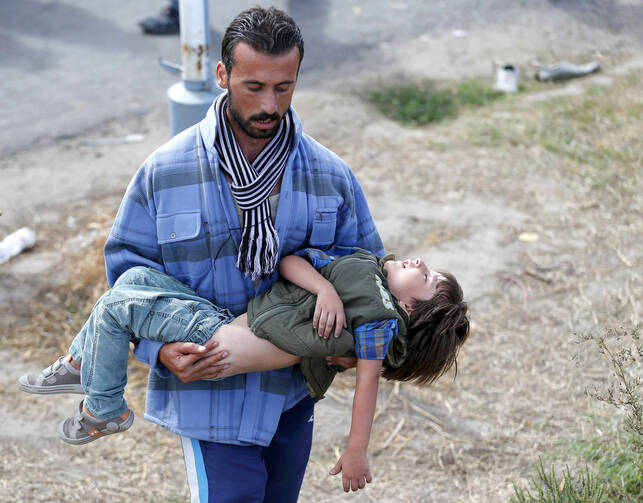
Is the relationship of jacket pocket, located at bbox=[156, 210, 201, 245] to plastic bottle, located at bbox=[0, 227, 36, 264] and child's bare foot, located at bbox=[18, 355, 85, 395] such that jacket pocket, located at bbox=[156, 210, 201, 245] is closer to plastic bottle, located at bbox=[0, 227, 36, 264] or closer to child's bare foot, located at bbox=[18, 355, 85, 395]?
child's bare foot, located at bbox=[18, 355, 85, 395]

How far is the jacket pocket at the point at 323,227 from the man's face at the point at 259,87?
38 centimetres

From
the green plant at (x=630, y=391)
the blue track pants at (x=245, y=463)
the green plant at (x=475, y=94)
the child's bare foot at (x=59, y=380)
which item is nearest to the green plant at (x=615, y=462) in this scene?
the green plant at (x=630, y=391)

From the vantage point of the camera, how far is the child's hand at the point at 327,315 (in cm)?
258

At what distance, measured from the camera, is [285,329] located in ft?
8.61

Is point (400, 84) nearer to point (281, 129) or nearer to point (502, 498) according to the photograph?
Result: point (502, 498)

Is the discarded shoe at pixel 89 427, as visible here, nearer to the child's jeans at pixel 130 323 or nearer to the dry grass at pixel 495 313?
the child's jeans at pixel 130 323

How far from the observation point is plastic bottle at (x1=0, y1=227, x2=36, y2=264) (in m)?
5.69

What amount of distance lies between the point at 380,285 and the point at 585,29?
372 inches

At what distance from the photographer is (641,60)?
991 centimetres

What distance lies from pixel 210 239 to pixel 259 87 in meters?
0.53

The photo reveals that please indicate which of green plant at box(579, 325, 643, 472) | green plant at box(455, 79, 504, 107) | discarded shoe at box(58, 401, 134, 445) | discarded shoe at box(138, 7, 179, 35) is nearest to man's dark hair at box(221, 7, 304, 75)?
discarded shoe at box(58, 401, 134, 445)

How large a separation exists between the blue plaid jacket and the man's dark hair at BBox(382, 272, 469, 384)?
412 millimetres

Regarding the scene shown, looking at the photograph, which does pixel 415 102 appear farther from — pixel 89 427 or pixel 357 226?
pixel 89 427

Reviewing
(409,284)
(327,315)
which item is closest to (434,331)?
(409,284)
